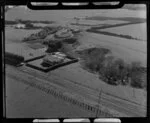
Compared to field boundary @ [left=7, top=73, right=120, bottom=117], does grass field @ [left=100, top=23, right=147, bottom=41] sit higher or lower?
higher

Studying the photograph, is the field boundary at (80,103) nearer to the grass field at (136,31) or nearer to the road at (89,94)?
the road at (89,94)

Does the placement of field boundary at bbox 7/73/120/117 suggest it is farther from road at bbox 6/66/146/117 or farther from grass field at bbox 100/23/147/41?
grass field at bbox 100/23/147/41

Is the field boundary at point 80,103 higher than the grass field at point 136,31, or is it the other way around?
the grass field at point 136,31

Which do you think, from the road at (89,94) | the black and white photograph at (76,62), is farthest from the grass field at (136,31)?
the road at (89,94)

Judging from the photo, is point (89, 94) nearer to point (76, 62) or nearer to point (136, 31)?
point (76, 62)

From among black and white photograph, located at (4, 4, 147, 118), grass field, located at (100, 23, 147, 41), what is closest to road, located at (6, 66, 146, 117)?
black and white photograph, located at (4, 4, 147, 118)

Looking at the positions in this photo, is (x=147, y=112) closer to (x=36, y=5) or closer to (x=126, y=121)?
(x=126, y=121)

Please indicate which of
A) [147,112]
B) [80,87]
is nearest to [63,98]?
[80,87]
